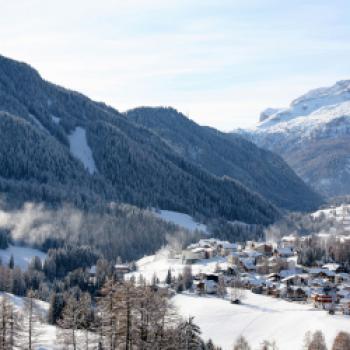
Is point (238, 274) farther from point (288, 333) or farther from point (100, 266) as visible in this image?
Result: point (288, 333)

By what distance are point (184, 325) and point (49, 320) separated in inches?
1555

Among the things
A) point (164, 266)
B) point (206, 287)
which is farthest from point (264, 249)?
point (206, 287)

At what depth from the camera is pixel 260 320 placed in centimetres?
12206

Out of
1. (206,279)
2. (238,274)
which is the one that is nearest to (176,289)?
(206,279)

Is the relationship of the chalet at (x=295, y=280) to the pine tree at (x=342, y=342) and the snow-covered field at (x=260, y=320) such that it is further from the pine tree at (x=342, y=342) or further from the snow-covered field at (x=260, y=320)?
the pine tree at (x=342, y=342)

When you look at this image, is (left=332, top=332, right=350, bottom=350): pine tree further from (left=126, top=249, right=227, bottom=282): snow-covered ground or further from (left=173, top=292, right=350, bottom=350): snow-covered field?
(left=126, top=249, right=227, bottom=282): snow-covered ground

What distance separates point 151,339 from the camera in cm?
6662

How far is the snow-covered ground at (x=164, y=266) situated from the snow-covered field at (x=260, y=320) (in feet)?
92.6

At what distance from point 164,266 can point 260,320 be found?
198ft

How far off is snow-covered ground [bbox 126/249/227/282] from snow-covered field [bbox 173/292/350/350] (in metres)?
28.2

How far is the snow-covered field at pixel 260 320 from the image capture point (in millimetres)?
112938

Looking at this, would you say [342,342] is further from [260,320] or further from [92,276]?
[92,276]

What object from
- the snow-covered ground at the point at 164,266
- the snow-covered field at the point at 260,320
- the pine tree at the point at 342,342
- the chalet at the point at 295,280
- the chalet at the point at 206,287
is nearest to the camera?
the pine tree at the point at 342,342

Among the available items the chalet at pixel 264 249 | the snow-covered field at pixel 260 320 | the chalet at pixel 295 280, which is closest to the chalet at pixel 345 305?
the snow-covered field at pixel 260 320
